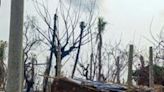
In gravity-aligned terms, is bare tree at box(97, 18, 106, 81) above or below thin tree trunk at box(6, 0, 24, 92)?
above

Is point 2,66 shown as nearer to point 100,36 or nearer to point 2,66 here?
point 2,66

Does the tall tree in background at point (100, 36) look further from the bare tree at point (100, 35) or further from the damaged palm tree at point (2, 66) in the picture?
the damaged palm tree at point (2, 66)

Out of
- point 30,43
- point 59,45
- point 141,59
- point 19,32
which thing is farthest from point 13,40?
point 30,43

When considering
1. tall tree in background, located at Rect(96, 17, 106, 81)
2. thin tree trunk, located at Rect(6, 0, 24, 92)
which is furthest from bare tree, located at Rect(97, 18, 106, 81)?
thin tree trunk, located at Rect(6, 0, 24, 92)

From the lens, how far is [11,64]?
5.50m

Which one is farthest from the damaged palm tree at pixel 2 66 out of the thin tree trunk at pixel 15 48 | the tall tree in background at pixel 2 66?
the thin tree trunk at pixel 15 48

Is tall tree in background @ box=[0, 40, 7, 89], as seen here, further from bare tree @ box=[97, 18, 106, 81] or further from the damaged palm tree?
bare tree @ box=[97, 18, 106, 81]

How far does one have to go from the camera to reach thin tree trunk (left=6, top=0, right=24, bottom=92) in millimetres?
5488

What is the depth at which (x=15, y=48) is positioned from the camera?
5.55m

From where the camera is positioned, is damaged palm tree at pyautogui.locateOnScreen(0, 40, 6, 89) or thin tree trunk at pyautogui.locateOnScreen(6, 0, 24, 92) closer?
thin tree trunk at pyautogui.locateOnScreen(6, 0, 24, 92)

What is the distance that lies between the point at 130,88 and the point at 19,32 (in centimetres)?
881

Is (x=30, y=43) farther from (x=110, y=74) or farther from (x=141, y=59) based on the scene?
(x=141, y=59)

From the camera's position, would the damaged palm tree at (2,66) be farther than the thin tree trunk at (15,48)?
Yes

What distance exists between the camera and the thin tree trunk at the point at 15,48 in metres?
5.49
